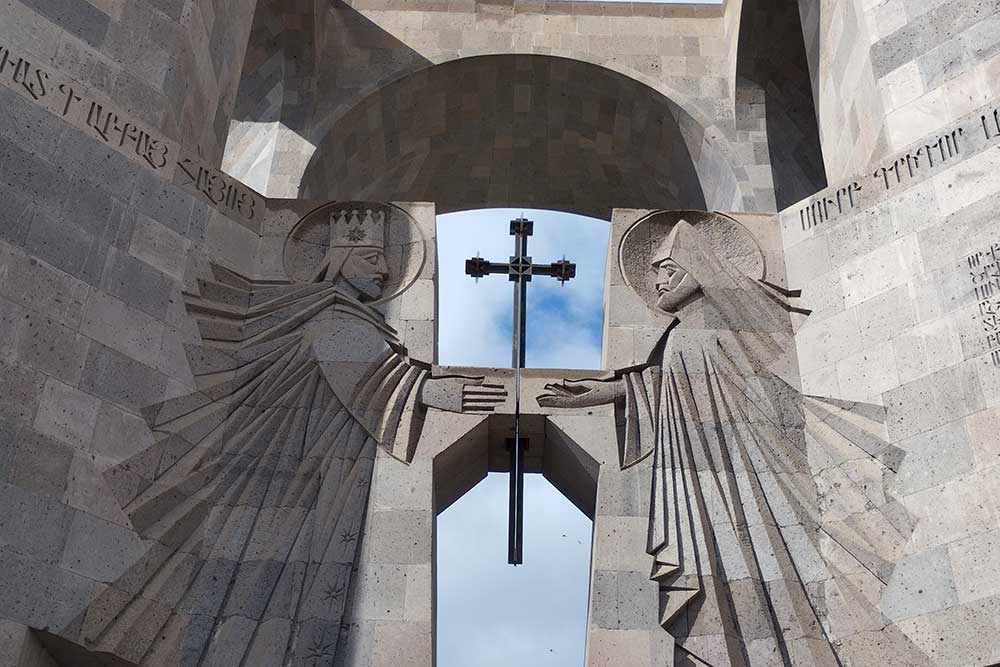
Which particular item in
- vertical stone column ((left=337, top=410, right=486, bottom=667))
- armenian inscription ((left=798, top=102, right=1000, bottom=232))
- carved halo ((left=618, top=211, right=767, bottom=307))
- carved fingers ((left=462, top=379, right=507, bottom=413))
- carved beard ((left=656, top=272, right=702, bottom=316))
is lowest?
vertical stone column ((left=337, top=410, right=486, bottom=667))

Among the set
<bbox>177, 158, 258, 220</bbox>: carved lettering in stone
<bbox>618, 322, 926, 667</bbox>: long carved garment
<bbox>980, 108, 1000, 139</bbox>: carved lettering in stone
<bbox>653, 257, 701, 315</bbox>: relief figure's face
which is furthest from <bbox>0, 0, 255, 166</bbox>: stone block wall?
<bbox>980, 108, 1000, 139</bbox>: carved lettering in stone

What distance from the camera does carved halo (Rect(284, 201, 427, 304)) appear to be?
1084 cm

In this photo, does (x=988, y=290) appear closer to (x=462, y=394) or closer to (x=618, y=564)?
(x=618, y=564)

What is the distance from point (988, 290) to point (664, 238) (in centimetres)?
291

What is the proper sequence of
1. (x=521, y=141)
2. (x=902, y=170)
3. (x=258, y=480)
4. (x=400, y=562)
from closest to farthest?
(x=400, y=562)
(x=258, y=480)
(x=902, y=170)
(x=521, y=141)

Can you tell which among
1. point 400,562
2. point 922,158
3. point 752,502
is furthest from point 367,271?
point 922,158

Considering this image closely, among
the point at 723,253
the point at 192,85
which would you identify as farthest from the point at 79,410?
the point at 723,253

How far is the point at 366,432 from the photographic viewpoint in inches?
383

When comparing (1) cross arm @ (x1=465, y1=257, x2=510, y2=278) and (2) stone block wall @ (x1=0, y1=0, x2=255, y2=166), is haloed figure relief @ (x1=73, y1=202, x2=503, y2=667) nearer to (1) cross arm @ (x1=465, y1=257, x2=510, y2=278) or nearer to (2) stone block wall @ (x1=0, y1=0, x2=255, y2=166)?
(1) cross arm @ (x1=465, y1=257, x2=510, y2=278)

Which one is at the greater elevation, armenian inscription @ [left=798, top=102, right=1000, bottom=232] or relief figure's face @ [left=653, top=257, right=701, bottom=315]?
armenian inscription @ [left=798, top=102, right=1000, bottom=232]

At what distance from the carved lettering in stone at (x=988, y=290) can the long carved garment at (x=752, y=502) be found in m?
1.02

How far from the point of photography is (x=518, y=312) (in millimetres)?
11078

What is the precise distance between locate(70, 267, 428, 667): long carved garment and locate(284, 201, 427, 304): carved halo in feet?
1.07

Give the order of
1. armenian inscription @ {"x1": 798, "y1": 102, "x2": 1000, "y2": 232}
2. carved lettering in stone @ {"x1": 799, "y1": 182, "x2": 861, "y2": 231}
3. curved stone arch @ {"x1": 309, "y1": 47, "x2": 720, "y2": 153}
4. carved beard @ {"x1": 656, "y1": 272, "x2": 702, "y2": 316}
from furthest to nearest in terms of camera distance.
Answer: curved stone arch @ {"x1": 309, "y1": 47, "x2": 720, "y2": 153}, carved lettering in stone @ {"x1": 799, "y1": 182, "x2": 861, "y2": 231}, carved beard @ {"x1": 656, "y1": 272, "x2": 702, "y2": 316}, armenian inscription @ {"x1": 798, "y1": 102, "x2": 1000, "y2": 232}
